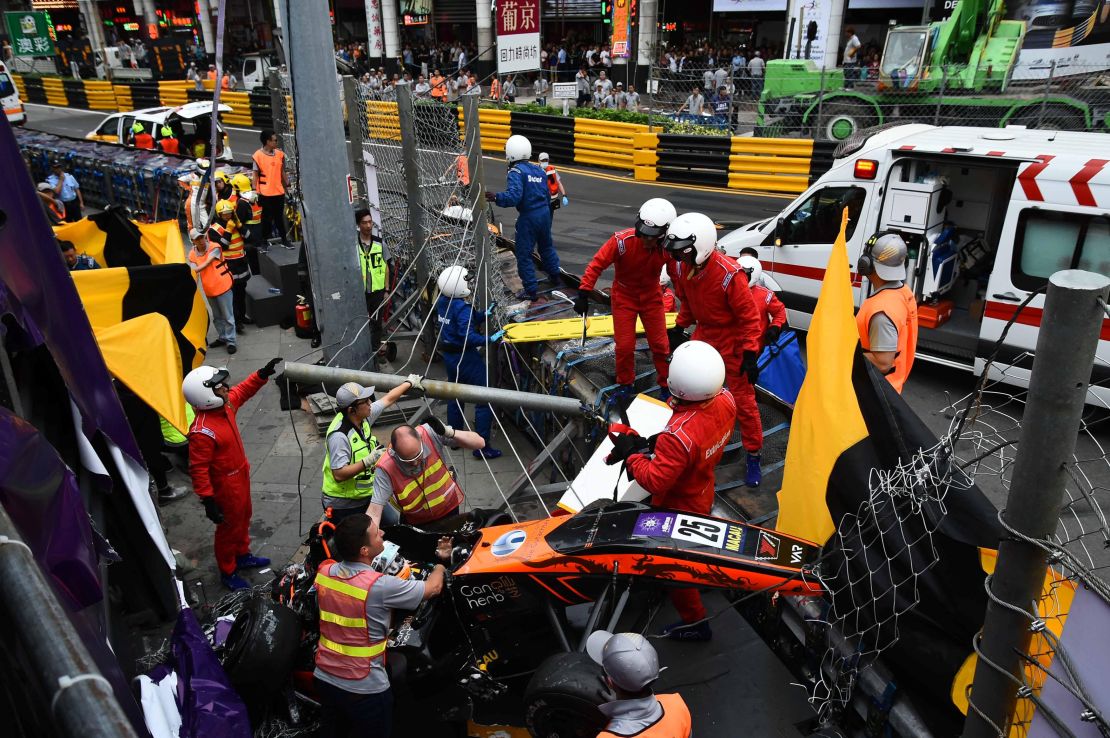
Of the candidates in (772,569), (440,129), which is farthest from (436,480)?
(440,129)

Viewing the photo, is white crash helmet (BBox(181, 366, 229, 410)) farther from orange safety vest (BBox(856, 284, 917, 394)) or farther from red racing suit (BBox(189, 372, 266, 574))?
orange safety vest (BBox(856, 284, 917, 394))

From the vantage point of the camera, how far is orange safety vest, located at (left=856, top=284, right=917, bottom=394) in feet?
18.7

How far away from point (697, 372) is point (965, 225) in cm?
603

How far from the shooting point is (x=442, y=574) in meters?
4.45

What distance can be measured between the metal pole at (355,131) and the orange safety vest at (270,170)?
392 centimetres

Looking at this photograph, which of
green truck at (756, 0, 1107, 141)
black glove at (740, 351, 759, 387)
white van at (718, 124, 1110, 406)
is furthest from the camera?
green truck at (756, 0, 1107, 141)

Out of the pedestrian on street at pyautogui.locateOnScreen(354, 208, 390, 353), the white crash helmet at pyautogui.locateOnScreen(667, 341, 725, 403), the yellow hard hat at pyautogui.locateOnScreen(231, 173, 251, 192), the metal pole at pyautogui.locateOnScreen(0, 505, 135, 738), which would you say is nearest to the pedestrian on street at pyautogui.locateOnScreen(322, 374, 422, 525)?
the white crash helmet at pyautogui.locateOnScreen(667, 341, 725, 403)

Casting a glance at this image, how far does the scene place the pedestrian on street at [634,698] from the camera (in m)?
3.27

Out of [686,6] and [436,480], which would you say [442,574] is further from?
[686,6]

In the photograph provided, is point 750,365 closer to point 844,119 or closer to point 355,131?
point 355,131

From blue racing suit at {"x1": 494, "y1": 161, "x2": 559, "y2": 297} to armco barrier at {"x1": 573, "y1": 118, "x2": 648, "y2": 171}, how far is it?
1033cm

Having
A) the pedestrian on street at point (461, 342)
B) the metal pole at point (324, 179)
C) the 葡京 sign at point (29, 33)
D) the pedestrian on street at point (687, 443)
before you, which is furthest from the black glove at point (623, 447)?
the 葡京 sign at point (29, 33)

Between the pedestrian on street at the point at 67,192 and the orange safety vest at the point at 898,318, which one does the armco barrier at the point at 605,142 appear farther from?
the orange safety vest at the point at 898,318

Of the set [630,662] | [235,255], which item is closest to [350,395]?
[630,662]
